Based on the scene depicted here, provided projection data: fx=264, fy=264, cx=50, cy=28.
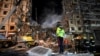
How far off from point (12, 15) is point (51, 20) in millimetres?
3243

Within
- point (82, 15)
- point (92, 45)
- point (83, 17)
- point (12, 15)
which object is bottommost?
point (92, 45)

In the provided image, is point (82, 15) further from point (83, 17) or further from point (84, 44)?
point (84, 44)

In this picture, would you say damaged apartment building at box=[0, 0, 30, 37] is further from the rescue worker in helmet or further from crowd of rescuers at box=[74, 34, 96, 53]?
the rescue worker in helmet

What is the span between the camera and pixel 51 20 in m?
19.1

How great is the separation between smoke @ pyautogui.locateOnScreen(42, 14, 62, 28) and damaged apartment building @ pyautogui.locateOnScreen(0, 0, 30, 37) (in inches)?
74.7

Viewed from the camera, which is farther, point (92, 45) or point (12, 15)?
point (12, 15)

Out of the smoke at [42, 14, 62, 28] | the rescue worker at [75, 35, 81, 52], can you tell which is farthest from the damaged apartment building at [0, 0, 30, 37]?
the rescue worker at [75, 35, 81, 52]

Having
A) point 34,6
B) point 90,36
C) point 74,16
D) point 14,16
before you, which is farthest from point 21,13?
point 90,36

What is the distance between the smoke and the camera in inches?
728

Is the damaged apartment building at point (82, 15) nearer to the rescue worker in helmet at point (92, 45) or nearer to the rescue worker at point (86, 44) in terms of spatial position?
the rescue worker in helmet at point (92, 45)

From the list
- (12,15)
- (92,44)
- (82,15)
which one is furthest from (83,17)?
(12,15)

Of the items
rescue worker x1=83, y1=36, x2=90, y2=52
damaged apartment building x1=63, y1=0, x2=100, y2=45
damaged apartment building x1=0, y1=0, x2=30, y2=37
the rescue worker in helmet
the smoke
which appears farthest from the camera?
the smoke

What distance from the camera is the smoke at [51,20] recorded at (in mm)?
18487

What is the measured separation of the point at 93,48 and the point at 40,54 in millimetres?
6029
